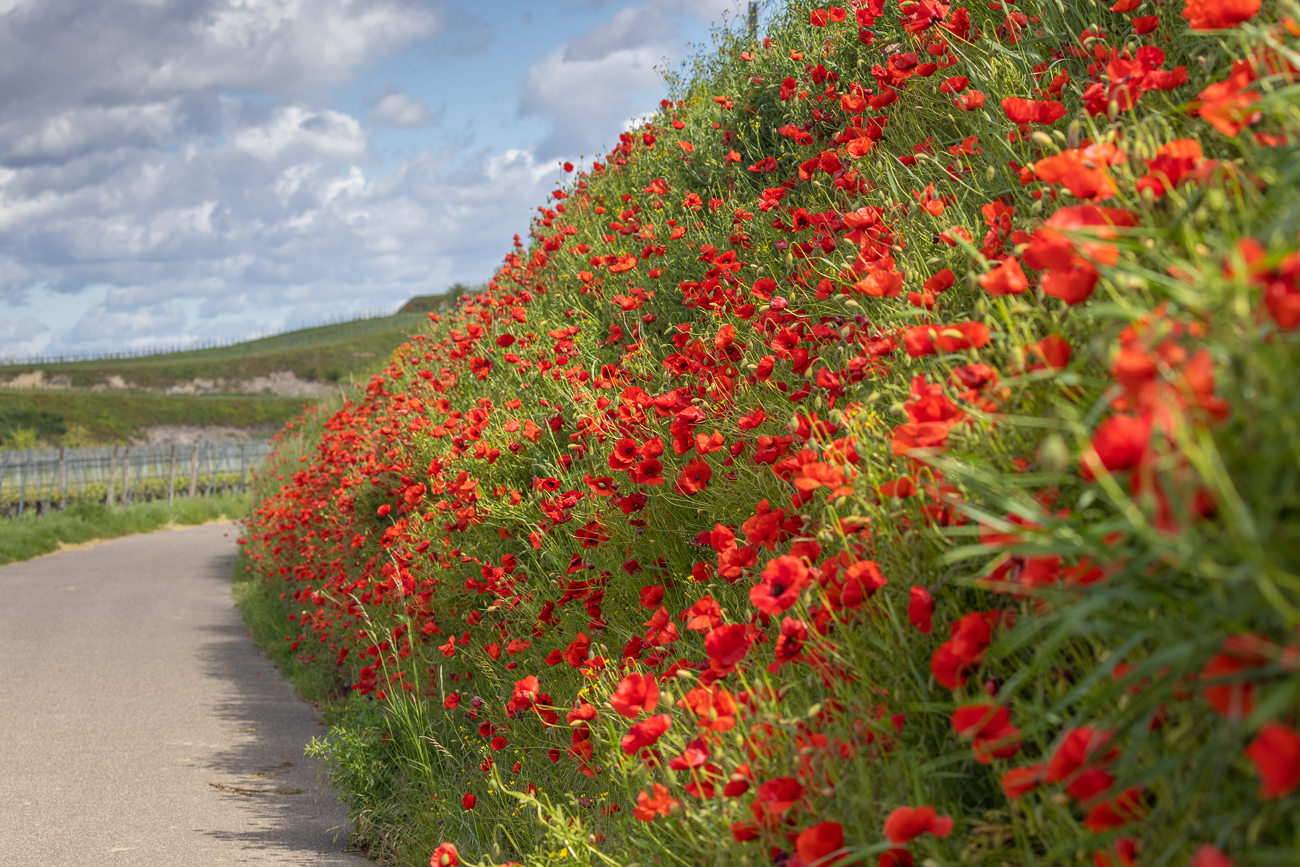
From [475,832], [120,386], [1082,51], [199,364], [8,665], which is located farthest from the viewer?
[199,364]

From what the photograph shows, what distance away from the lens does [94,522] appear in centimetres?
1816

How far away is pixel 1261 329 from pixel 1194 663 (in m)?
0.39

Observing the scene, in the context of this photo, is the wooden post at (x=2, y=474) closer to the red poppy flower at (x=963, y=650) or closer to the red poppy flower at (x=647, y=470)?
the red poppy flower at (x=647, y=470)

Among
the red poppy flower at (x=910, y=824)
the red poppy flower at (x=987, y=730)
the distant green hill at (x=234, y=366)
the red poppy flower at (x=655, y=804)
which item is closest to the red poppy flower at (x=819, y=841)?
the red poppy flower at (x=910, y=824)

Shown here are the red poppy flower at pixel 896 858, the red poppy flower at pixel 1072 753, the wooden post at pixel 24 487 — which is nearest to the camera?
the red poppy flower at pixel 1072 753

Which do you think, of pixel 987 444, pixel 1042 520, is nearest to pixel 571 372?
pixel 987 444

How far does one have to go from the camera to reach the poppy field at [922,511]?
1.05m

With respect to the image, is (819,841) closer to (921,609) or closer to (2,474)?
(921,609)

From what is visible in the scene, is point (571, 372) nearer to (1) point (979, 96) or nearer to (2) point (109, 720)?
(1) point (979, 96)

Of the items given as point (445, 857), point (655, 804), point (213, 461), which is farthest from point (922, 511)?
point (213, 461)

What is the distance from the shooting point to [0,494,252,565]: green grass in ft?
49.7

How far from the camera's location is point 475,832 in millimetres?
3645

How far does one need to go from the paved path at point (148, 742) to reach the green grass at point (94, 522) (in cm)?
453

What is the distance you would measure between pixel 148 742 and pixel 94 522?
1448 cm
